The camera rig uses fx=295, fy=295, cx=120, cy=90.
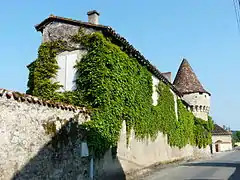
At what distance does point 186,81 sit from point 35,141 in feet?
110

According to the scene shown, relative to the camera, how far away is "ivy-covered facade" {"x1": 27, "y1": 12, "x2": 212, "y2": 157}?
41.8ft

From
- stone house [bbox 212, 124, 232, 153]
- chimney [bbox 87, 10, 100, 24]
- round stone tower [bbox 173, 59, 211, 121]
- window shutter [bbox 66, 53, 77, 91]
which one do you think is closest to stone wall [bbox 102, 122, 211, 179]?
window shutter [bbox 66, 53, 77, 91]

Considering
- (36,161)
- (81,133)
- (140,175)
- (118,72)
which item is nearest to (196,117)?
(140,175)

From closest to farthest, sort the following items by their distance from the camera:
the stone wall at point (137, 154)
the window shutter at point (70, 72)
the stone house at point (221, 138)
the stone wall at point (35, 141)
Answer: the stone wall at point (35, 141), the stone wall at point (137, 154), the window shutter at point (70, 72), the stone house at point (221, 138)

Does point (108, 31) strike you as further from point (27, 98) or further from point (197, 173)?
point (197, 173)

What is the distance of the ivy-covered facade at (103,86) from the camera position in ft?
41.8

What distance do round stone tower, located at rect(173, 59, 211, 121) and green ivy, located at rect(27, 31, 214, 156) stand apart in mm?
21354

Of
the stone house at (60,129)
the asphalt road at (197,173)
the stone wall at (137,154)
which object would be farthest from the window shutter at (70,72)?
the asphalt road at (197,173)

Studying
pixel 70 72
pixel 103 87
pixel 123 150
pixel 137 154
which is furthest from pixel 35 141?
pixel 137 154

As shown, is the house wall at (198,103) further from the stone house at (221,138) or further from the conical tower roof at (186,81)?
the stone house at (221,138)

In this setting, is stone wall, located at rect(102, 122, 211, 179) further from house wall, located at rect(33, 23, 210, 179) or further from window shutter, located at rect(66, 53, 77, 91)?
window shutter, located at rect(66, 53, 77, 91)

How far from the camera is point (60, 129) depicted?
34.1 ft

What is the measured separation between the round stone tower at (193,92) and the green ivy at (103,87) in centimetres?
2135

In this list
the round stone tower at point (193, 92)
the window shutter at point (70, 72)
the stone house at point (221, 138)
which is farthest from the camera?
the stone house at point (221, 138)
